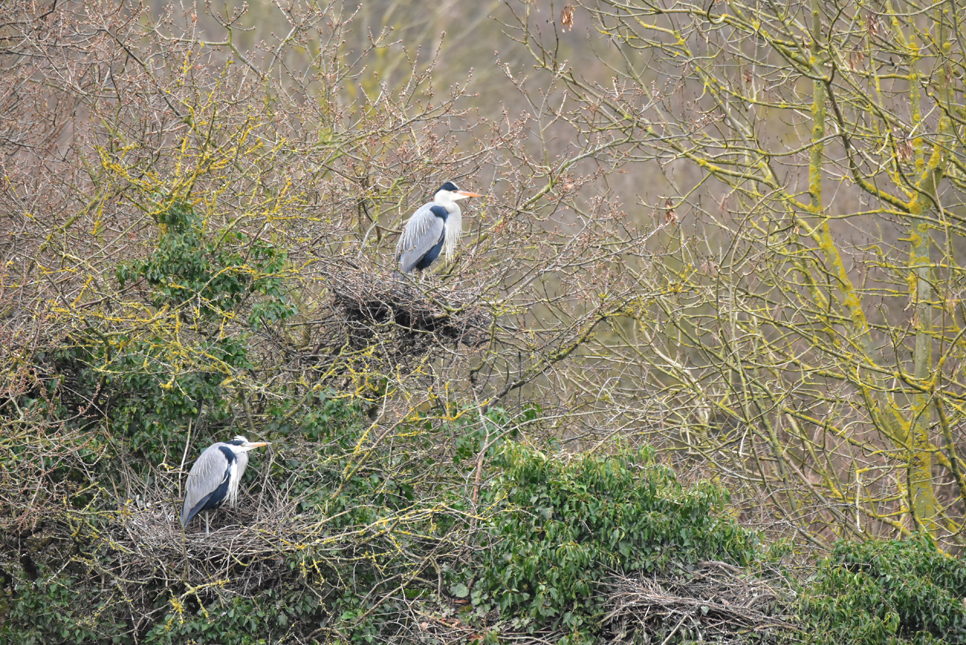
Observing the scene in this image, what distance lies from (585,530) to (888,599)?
183 centimetres

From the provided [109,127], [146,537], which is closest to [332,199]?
[109,127]

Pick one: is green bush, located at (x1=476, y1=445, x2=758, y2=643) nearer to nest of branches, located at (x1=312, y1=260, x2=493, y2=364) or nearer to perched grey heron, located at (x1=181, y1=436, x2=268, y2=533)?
nest of branches, located at (x1=312, y1=260, x2=493, y2=364)

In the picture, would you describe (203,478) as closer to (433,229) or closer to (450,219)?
(433,229)

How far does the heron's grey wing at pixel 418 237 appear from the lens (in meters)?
8.41

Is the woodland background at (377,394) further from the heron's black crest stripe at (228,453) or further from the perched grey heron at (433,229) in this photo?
the heron's black crest stripe at (228,453)

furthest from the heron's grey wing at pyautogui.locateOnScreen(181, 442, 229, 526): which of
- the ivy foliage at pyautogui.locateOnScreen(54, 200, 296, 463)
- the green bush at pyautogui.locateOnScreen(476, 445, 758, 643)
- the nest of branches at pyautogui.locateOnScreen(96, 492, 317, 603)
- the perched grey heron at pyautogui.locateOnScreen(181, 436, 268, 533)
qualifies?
the green bush at pyautogui.locateOnScreen(476, 445, 758, 643)

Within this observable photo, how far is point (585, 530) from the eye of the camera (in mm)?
6613

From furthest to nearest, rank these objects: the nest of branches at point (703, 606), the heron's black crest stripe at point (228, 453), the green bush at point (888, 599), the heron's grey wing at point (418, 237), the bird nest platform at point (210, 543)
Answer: the heron's grey wing at point (418, 237)
the heron's black crest stripe at point (228, 453)
the bird nest platform at point (210, 543)
the nest of branches at point (703, 606)
the green bush at point (888, 599)

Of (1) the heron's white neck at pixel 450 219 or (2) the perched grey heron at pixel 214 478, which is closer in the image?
(2) the perched grey heron at pixel 214 478

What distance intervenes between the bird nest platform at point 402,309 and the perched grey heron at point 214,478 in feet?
3.74

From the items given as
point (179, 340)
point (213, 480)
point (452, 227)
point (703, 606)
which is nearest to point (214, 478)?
point (213, 480)

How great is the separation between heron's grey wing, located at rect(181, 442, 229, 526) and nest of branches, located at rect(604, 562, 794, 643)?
107 inches

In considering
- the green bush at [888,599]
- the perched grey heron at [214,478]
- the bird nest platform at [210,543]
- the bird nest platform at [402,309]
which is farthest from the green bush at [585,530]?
the perched grey heron at [214,478]

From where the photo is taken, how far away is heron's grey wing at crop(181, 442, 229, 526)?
6910 millimetres
